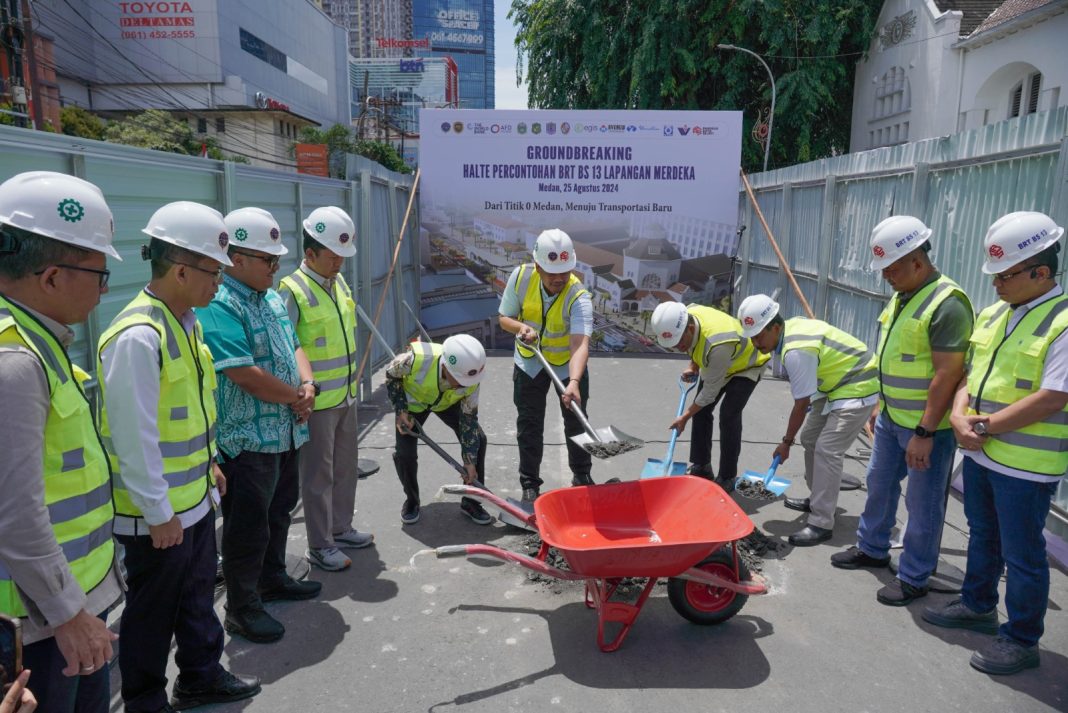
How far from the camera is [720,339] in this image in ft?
15.4

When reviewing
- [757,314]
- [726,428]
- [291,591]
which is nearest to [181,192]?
[291,591]

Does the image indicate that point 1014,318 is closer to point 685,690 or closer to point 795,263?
point 685,690

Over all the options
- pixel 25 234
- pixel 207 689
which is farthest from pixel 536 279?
pixel 25 234

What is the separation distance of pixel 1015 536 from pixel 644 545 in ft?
5.34

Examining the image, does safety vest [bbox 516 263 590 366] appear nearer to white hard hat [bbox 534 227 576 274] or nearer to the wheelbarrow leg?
white hard hat [bbox 534 227 576 274]

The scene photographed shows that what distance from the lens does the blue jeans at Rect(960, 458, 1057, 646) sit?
2.96 m

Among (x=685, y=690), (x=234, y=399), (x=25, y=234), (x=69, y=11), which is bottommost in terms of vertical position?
(x=685, y=690)

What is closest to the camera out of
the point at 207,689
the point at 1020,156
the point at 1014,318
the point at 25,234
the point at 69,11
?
the point at 25,234

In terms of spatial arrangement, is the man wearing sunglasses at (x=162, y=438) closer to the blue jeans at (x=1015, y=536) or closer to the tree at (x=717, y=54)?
the blue jeans at (x=1015, y=536)

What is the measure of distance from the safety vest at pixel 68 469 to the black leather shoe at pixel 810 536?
3815 mm

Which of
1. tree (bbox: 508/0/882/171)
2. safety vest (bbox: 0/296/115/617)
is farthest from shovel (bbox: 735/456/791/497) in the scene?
tree (bbox: 508/0/882/171)

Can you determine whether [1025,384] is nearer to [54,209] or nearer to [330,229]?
Result: [330,229]

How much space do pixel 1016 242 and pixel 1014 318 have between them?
1.10 ft

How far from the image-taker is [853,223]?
291 inches
